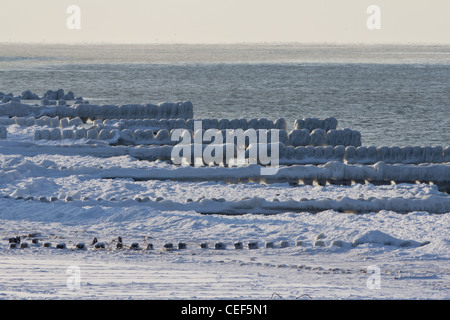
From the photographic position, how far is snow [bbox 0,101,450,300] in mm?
10570

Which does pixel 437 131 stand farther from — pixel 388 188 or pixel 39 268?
pixel 39 268

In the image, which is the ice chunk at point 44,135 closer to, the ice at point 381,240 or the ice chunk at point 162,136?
the ice chunk at point 162,136

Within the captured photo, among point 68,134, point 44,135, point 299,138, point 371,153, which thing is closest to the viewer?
point 371,153

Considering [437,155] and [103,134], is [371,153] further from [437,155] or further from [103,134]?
[103,134]

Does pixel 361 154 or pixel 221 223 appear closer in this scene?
pixel 221 223

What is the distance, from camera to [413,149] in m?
22.5

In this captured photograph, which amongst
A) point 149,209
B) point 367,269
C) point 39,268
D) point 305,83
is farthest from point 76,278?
point 305,83

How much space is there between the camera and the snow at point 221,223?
10570 mm

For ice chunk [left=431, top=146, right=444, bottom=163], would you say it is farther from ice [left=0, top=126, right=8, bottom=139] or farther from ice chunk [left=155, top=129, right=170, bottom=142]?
ice [left=0, top=126, right=8, bottom=139]

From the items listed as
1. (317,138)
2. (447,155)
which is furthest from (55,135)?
(447,155)

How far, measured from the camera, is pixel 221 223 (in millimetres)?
14914

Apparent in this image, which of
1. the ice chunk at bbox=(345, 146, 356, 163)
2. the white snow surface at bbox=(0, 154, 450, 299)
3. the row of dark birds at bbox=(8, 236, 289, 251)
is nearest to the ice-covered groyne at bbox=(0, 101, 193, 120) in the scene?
the ice chunk at bbox=(345, 146, 356, 163)

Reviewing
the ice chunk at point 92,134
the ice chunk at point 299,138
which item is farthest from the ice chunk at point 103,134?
the ice chunk at point 299,138

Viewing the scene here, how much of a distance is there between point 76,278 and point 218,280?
185 centimetres
